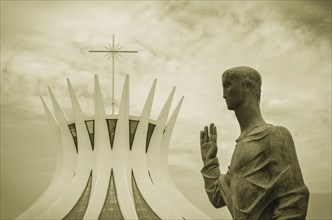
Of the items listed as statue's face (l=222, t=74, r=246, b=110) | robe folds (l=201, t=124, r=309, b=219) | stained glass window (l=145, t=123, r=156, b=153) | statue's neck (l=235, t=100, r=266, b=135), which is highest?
stained glass window (l=145, t=123, r=156, b=153)

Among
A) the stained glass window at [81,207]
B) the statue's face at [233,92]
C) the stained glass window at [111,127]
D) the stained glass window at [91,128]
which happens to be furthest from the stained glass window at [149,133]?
the statue's face at [233,92]

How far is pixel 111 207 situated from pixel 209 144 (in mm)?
23494

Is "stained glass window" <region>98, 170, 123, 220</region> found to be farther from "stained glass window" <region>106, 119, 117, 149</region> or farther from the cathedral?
"stained glass window" <region>106, 119, 117, 149</region>

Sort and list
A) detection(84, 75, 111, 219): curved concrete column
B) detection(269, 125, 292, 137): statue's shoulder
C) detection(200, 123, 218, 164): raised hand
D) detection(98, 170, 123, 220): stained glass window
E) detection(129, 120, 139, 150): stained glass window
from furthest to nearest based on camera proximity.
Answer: detection(129, 120, 139, 150): stained glass window
detection(84, 75, 111, 219): curved concrete column
detection(98, 170, 123, 220): stained glass window
detection(200, 123, 218, 164): raised hand
detection(269, 125, 292, 137): statue's shoulder

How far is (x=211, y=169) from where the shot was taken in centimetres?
381

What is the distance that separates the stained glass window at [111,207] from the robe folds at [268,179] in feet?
75.8

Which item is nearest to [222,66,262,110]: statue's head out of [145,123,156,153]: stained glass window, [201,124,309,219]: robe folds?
[201,124,309,219]: robe folds

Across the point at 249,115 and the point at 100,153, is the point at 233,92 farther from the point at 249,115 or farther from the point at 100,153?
the point at 100,153

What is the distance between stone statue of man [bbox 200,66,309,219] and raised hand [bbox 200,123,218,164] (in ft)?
0.95

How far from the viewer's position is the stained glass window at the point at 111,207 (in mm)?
26028

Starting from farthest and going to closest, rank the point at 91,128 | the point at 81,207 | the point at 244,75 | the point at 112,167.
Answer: the point at 91,128 < the point at 112,167 < the point at 81,207 < the point at 244,75

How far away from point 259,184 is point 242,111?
1.99 ft

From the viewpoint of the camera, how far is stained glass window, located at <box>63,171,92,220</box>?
85.6 ft

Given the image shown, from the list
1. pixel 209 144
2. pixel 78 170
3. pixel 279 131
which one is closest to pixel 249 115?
pixel 279 131
